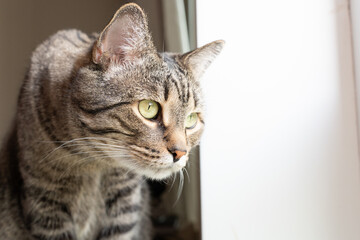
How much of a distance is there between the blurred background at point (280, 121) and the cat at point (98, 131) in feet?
0.36

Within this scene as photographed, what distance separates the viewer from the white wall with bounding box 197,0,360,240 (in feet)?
3.40

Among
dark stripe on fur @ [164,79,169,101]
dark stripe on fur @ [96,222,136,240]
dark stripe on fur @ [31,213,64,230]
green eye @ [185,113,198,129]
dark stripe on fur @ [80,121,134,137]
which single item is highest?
dark stripe on fur @ [164,79,169,101]

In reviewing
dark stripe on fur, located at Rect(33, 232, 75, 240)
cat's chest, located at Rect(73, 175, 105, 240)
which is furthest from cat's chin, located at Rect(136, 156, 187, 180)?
dark stripe on fur, located at Rect(33, 232, 75, 240)

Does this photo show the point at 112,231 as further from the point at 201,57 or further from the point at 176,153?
the point at 201,57

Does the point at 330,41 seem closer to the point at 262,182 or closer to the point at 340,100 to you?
the point at 340,100

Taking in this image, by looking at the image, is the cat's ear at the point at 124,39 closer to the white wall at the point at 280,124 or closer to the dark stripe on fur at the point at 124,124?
the dark stripe on fur at the point at 124,124

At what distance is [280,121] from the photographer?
1.07 m

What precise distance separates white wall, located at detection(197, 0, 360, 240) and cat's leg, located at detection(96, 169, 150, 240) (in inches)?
8.9

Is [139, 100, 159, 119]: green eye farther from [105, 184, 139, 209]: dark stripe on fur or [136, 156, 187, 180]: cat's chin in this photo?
[105, 184, 139, 209]: dark stripe on fur

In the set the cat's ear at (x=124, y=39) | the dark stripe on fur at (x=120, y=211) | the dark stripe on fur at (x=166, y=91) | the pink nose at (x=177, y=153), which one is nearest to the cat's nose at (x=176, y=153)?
the pink nose at (x=177, y=153)

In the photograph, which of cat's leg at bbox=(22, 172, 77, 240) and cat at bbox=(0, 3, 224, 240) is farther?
cat's leg at bbox=(22, 172, 77, 240)

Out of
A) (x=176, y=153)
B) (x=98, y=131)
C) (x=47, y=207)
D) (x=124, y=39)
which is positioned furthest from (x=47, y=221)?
(x=124, y=39)

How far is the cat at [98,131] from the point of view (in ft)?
2.85

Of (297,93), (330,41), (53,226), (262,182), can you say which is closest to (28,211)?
(53,226)
